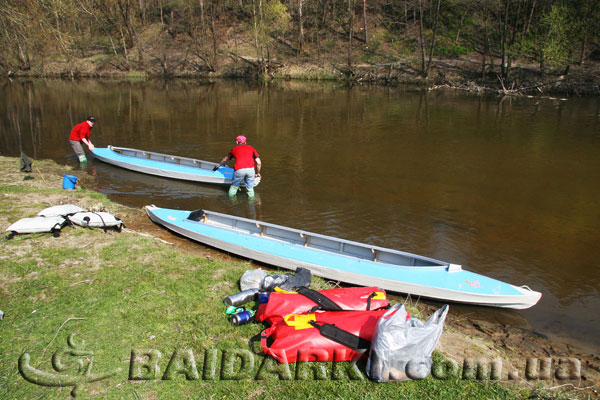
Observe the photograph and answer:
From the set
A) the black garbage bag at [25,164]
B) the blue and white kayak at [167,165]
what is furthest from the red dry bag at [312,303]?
the black garbage bag at [25,164]

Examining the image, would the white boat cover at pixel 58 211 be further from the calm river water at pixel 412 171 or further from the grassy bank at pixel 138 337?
the calm river water at pixel 412 171

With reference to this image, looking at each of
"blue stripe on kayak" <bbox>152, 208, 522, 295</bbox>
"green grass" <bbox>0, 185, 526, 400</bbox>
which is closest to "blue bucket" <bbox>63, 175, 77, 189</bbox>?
"green grass" <bbox>0, 185, 526, 400</bbox>

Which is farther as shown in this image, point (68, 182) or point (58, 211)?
point (68, 182)

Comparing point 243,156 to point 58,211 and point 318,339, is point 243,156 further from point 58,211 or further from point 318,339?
point 318,339

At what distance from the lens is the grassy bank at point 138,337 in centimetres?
463

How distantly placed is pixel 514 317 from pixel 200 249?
6.92 meters

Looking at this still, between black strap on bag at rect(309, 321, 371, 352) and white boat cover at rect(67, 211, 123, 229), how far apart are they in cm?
623

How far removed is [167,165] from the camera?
1554 centimetres

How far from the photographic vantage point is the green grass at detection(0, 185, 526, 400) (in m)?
4.62

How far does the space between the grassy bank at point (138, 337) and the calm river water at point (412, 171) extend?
393 cm

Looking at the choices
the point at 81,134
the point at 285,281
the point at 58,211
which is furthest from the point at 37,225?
the point at 81,134

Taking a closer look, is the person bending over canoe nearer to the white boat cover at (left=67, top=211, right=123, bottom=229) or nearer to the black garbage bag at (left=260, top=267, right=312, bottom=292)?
the white boat cover at (left=67, top=211, right=123, bottom=229)

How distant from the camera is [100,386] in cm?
460

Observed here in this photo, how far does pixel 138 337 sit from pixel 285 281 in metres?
2.52
